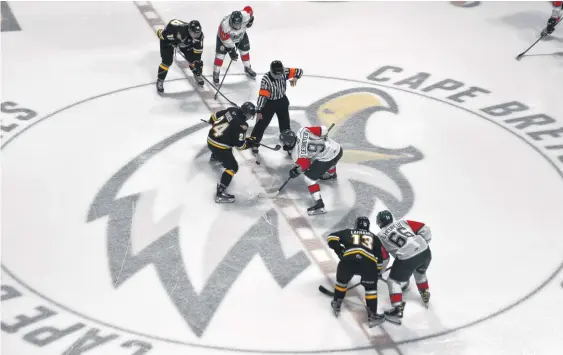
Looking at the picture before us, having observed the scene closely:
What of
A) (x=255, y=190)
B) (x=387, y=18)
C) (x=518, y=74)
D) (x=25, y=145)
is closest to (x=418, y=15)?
(x=387, y=18)

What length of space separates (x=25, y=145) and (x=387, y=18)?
21.3 feet

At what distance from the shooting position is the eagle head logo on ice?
743 centimetres

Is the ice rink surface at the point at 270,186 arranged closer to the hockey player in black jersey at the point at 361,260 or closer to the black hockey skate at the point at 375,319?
→ the black hockey skate at the point at 375,319

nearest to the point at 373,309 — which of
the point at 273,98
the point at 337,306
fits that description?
the point at 337,306

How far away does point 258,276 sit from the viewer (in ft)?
24.9

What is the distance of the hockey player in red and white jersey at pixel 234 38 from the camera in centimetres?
1075

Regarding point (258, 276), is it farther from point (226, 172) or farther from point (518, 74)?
point (518, 74)

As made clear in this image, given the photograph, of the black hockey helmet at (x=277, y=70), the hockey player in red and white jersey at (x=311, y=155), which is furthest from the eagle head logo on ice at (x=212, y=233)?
the black hockey helmet at (x=277, y=70)

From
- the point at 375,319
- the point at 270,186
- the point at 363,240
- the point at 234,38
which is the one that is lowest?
the point at 270,186

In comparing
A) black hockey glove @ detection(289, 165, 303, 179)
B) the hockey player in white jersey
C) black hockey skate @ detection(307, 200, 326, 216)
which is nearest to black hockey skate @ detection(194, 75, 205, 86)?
black hockey glove @ detection(289, 165, 303, 179)

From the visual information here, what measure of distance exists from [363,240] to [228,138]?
222 centimetres

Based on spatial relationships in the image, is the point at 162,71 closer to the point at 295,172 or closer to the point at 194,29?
the point at 194,29

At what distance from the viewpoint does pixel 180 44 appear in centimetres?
1071

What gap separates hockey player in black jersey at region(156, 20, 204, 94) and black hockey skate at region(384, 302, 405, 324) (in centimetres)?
488
